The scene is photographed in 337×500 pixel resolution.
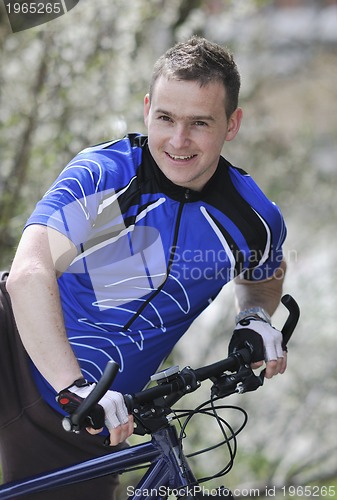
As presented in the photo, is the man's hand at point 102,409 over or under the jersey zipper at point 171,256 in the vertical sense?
under

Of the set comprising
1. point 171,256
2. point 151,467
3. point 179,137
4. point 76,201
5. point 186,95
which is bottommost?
point 151,467

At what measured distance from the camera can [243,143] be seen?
21.2 ft

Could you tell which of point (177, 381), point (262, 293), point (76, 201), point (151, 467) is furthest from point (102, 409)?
point (262, 293)

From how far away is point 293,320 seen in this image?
2.57 meters

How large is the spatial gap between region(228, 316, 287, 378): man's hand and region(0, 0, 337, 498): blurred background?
5.96ft

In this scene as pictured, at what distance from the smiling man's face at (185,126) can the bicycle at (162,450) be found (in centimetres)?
60

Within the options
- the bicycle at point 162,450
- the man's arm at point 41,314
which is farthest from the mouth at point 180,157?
the bicycle at point 162,450

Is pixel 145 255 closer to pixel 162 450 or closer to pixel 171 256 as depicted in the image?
pixel 171 256

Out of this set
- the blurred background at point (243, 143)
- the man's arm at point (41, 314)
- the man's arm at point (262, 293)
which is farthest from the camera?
the blurred background at point (243, 143)

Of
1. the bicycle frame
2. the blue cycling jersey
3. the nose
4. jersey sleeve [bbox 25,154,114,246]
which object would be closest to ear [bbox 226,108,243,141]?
the blue cycling jersey

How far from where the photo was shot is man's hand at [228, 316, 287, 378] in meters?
2.50

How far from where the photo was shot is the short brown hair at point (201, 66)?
2.35 metres

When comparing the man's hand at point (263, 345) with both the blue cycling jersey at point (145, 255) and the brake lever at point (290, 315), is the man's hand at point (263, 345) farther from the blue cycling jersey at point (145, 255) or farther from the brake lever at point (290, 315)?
the blue cycling jersey at point (145, 255)

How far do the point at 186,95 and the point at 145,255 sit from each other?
528 mm
